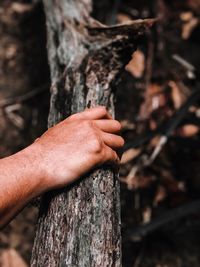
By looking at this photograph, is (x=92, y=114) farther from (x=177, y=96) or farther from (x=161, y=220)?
(x=177, y=96)

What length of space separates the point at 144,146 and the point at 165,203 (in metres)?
0.45

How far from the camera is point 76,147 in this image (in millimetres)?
1478

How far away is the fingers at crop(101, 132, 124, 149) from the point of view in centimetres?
160

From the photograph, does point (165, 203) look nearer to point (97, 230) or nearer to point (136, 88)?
point (136, 88)

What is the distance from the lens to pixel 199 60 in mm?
3592

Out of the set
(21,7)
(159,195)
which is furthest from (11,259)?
(21,7)

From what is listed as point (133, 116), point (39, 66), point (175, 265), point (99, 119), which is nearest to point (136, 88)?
point (133, 116)

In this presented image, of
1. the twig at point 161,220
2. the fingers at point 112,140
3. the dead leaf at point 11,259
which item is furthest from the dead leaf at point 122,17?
the fingers at point 112,140

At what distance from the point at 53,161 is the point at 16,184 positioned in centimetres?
15

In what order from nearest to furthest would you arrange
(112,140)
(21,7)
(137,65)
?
(112,140) → (137,65) → (21,7)

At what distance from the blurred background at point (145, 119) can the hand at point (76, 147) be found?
3.20 feet

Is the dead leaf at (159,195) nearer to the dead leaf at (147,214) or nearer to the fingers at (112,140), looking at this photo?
the dead leaf at (147,214)

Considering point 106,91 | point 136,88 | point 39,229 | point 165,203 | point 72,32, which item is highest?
point 72,32

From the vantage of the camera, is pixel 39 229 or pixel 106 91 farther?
pixel 106 91
